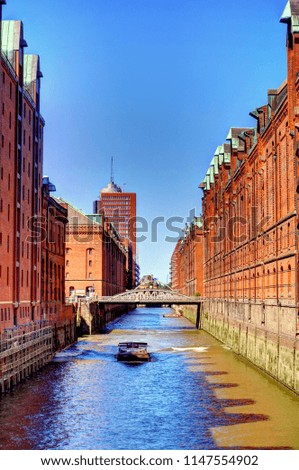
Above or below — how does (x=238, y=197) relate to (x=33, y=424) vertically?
above

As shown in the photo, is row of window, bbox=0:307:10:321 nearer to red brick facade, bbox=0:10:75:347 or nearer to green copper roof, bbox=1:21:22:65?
red brick facade, bbox=0:10:75:347

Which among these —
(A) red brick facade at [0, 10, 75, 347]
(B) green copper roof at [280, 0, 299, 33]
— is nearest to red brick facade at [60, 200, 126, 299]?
(A) red brick facade at [0, 10, 75, 347]

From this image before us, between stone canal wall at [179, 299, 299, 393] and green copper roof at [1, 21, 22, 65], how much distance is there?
81.6 ft

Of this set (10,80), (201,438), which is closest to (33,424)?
(201,438)

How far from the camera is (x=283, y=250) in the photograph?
4347cm

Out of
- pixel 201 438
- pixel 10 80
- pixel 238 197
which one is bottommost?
pixel 201 438

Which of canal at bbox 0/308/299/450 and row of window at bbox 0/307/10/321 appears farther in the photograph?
row of window at bbox 0/307/10/321

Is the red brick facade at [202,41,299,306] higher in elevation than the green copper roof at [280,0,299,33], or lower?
lower

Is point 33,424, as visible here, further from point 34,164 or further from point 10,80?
point 34,164

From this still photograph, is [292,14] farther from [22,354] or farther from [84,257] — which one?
[84,257]

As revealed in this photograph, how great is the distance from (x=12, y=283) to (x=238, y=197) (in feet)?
89.7

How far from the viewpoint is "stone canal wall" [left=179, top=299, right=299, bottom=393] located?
35.8 m

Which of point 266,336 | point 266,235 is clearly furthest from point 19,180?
point 266,336

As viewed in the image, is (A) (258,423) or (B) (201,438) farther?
(A) (258,423)
